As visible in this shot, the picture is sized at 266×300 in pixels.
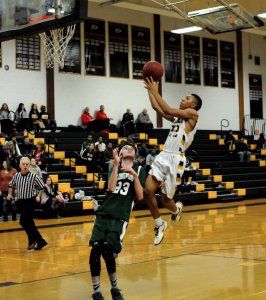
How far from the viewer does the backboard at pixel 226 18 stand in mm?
16156

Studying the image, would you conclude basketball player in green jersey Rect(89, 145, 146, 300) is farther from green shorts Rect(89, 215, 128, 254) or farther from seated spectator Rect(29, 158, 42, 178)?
seated spectator Rect(29, 158, 42, 178)

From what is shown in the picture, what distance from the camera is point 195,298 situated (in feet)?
16.6

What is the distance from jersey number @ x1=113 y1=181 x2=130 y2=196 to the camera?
5.07 meters

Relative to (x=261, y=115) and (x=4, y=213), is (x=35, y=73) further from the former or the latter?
(x=261, y=115)

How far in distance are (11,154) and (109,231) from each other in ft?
31.5

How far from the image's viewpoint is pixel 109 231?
4.98 meters

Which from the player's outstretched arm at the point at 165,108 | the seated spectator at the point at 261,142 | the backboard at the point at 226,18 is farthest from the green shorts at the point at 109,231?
the seated spectator at the point at 261,142

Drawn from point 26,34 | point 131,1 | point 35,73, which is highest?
point 131,1

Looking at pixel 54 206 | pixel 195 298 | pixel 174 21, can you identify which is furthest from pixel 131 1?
pixel 195 298

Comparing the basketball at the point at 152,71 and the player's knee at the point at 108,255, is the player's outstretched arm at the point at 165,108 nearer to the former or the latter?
the basketball at the point at 152,71

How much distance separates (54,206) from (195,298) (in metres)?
8.22

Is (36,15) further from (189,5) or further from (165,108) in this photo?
(189,5)

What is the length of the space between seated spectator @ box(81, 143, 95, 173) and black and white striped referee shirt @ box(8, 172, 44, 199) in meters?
7.23

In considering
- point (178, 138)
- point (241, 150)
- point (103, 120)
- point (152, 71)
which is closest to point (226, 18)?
point (103, 120)
